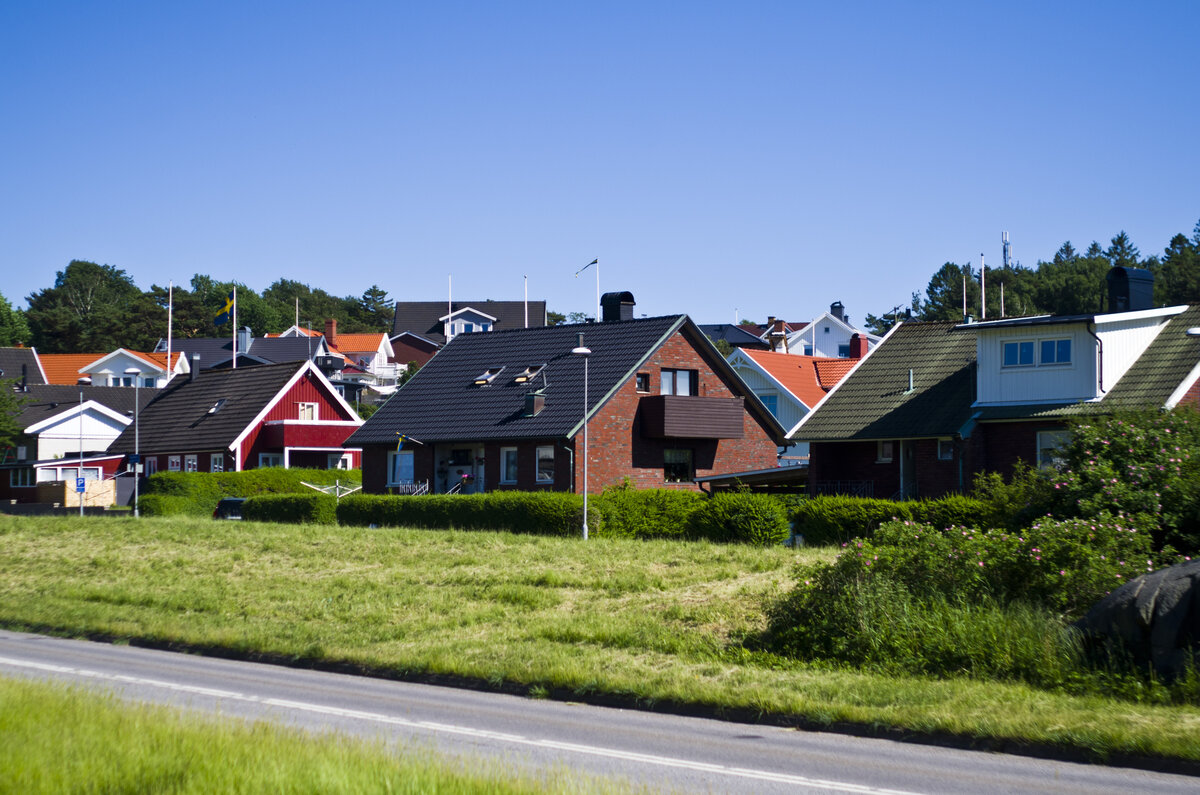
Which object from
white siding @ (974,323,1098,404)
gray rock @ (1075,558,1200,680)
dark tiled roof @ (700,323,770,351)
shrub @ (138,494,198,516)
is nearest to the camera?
gray rock @ (1075,558,1200,680)

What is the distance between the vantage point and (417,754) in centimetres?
934

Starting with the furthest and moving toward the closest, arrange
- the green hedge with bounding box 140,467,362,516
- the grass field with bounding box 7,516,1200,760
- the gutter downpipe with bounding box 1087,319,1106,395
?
the green hedge with bounding box 140,467,362,516 → the gutter downpipe with bounding box 1087,319,1106,395 → the grass field with bounding box 7,516,1200,760

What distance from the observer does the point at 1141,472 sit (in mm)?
18906

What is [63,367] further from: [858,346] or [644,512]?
[644,512]

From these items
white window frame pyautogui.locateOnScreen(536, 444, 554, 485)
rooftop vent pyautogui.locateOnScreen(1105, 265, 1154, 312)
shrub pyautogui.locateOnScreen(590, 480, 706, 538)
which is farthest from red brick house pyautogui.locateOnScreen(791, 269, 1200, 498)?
white window frame pyautogui.locateOnScreen(536, 444, 554, 485)

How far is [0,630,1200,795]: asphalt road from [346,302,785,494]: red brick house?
25.9 metres

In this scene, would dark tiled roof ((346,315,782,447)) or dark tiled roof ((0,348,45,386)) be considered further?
dark tiled roof ((0,348,45,386))

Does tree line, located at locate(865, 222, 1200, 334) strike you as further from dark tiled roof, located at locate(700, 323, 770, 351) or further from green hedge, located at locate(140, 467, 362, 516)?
green hedge, located at locate(140, 467, 362, 516)

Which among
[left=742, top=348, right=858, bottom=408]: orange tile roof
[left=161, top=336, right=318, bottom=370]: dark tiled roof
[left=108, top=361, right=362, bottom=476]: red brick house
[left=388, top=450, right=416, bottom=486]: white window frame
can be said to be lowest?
[left=388, top=450, right=416, bottom=486]: white window frame

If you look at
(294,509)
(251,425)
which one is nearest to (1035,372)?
(294,509)

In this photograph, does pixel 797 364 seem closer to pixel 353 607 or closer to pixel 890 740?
pixel 353 607

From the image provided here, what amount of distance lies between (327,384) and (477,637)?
44828 mm

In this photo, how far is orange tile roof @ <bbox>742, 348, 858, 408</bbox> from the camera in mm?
59406

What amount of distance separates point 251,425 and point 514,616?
40500mm
